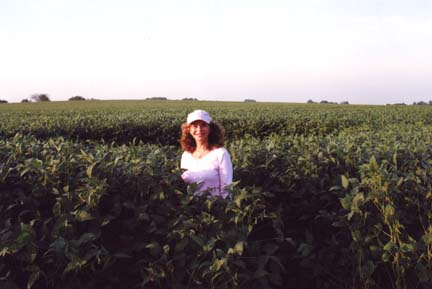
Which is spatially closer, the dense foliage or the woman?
the dense foliage

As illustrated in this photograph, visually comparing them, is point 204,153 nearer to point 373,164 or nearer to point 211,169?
point 211,169

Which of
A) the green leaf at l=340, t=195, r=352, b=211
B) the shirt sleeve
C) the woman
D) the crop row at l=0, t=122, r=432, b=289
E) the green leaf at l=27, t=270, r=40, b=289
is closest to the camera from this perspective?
the green leaf at l=27, t=270, r=40, b=289

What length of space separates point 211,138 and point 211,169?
0.46 metres

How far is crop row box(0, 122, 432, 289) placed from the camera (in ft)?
9.89

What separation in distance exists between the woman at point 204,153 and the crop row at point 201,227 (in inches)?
8.2

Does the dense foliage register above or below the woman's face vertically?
below

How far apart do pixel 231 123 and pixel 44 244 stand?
49.6 feet

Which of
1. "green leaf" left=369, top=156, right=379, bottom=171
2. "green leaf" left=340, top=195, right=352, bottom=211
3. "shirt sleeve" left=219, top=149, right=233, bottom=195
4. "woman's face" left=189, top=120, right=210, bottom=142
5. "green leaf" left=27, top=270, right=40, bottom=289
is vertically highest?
"woman's face" left=189, top=120, right=210, bottom=142

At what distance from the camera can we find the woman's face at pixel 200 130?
497 centimetres

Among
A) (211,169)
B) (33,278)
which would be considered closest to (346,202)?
(211,169)

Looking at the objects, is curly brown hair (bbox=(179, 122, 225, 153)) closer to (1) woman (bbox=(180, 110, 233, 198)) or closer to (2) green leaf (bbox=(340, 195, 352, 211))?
(1) woman (bbox=(180, 110, 233, 198))

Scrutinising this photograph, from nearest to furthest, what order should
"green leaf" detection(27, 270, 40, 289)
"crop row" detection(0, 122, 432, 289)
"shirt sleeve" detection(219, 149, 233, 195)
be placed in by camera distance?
"green leaf" detection(27, 270, 40, 289) → "crop row" detection(0, 122, 432, 289) → "shirt sleeve" detection(219, 149, 233, 195)

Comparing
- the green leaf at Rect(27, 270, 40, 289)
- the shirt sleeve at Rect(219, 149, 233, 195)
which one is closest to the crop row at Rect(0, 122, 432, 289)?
the green leaf at Rect(27, 270, 40, 289)

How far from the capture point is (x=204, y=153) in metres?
4.99
